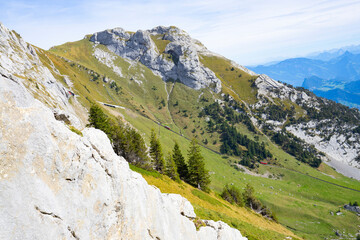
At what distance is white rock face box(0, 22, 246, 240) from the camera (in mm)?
9039

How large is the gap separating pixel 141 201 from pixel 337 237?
11324 cm

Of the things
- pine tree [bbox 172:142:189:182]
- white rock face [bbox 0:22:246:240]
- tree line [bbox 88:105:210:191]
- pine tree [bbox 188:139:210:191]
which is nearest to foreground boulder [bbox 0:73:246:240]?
white rock face [bbox 0:22:246:240]

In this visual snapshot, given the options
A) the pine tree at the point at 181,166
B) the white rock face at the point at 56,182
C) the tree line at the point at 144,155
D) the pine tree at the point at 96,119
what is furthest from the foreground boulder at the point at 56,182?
the pine tree at the point at 181,166

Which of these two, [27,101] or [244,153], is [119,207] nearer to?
[27,101]

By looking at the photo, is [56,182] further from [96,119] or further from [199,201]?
[96,119]

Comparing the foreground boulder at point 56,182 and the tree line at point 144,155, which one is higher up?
the foreground boulder at point 56,182

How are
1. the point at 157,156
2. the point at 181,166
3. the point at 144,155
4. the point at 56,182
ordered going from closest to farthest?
the point at 56,182
the point at 144,155
the point at 157,156
the point at 181,166

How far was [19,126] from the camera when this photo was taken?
9922mm

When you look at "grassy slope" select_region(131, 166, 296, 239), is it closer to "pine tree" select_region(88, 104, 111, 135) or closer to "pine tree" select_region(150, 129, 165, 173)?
"pine tree" select_region(150, 129, 165, 173)

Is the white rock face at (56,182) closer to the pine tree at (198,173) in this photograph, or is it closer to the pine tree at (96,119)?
the pine tree at (96,119)

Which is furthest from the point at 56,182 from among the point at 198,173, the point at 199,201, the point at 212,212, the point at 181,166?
the point at 181,166

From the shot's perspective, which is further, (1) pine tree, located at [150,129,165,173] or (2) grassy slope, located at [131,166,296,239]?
(1) pine tree, located at [150,129,165,173]

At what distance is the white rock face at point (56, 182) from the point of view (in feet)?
29.7

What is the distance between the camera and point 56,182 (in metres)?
10.9
